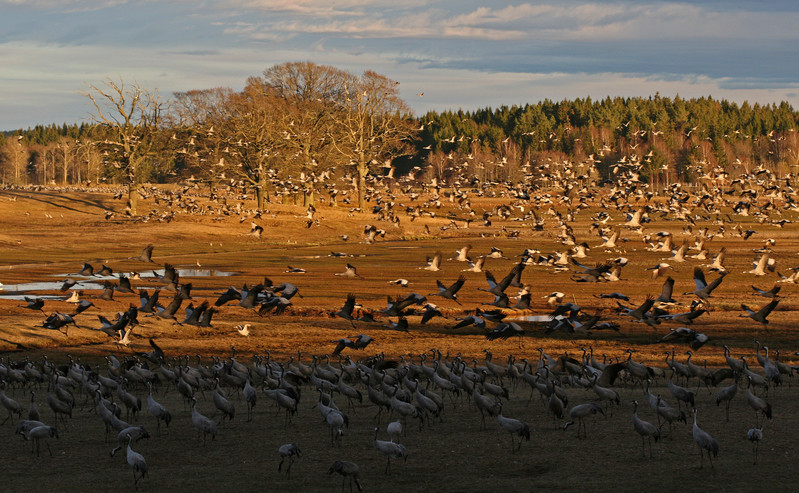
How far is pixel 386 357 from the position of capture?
2664 cm

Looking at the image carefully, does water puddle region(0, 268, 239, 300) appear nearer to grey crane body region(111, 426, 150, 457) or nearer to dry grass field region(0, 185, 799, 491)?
dry grass field region(0, 185, 799, 491)

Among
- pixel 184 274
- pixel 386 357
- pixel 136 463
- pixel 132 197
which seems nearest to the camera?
pixel 136 463

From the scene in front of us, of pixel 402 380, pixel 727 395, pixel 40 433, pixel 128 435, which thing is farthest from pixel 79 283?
pixel 727 395

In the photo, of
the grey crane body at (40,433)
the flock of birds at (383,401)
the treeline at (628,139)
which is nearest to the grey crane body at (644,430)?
the flock of birds at (383,401)

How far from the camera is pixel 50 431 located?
49.4 ft

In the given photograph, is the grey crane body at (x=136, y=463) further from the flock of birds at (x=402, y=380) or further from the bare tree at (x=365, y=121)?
the bare tree at (x=365, y=121)

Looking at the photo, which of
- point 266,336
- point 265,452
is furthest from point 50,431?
point 266,336

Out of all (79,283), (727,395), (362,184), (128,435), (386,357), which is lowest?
(79,283)

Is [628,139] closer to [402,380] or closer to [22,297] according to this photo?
[22,297]

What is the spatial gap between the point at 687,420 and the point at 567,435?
2.64 m

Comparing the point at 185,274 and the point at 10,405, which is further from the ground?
the point at 10,405

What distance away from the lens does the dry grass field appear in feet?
45.1

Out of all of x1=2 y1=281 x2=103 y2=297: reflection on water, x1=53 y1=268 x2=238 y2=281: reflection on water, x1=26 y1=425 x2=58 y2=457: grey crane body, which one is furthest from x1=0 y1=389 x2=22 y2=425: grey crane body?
x1=53 y1=268 x2=238 y2=281: reflection on water

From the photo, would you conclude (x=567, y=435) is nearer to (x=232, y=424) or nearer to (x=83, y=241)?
(x=232, y=424)
